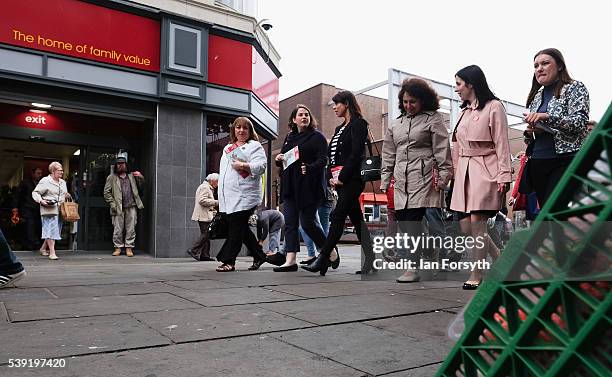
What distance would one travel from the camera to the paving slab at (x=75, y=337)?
2.18m

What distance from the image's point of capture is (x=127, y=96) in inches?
380

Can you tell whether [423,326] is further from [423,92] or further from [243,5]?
[243,5]

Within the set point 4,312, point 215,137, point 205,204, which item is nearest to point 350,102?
point 4,312

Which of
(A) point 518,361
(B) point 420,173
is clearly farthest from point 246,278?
(A) point 518,361

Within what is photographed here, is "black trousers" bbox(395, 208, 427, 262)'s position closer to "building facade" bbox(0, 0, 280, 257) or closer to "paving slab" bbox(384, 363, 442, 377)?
"paving slab" bbox(384, 363, 442, 377)

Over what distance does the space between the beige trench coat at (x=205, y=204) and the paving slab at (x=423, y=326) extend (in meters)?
6.12

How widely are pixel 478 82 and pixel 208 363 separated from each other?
3411 millimetres

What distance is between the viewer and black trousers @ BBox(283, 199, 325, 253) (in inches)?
226

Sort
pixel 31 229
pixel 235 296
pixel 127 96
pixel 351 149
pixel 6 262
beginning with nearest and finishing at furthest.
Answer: pixel 235 296, pixel 6 262, pixel 351 149, pixel 127 96, pixel 31 229

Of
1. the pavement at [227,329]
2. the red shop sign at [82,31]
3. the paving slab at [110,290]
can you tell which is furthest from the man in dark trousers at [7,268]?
the red shop sign at [82,31]

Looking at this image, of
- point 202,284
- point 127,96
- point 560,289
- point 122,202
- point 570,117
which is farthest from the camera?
point 122,202

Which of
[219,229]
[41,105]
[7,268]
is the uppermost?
[41,105]

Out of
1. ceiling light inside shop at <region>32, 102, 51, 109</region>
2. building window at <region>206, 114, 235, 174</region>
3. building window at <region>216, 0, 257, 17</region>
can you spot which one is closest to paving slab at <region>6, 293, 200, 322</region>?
ceiling light inside shop at <region>32, 102, 51, 109</region>

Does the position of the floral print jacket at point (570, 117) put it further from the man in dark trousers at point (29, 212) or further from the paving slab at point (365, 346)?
the man in dark trousers at point (29, 212)
